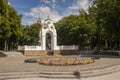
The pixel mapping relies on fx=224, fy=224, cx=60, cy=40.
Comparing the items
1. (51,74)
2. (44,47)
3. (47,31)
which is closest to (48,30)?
(47,31)

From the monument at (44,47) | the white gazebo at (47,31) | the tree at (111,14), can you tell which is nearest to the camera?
the tree at (111,14)

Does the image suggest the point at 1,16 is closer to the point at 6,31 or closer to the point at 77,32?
the point at 6,31

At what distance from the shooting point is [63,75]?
12984mm

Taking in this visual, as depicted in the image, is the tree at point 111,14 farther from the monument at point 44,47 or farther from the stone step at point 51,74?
the stone step at point 51,74

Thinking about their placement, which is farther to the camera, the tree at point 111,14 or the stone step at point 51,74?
the tree at point 111,14

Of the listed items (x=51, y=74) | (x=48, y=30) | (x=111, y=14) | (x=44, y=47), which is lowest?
(x=51, y=74)

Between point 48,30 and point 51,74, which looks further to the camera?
point 48,30

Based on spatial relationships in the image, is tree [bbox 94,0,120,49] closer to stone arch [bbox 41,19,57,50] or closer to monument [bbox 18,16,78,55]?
monument [bbox 18,16,78,55]

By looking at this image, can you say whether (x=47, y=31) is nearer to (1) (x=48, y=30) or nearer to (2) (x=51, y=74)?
(1) (x=48, y=30)

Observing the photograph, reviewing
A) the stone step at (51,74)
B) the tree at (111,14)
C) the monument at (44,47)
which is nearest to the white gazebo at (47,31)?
the monument at (44,47)

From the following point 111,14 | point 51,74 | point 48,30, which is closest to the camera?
point 51,74

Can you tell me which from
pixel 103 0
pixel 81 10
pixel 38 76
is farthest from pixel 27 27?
pixel 38 76

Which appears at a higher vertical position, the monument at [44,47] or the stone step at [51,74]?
the monument at [44,47]

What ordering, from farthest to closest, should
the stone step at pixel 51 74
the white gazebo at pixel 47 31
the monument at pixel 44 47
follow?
the white gazebo at pixel 47 31
the monument at pixel 44 47
the stone step at pixel 51 74
